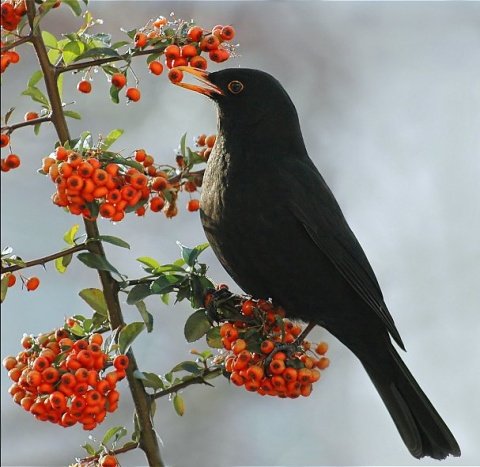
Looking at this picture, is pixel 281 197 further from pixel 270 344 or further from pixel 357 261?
pixel 270 344

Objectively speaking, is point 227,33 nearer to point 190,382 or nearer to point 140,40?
point 140,40

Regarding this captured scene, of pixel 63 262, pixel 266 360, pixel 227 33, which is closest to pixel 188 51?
pixel 227 33

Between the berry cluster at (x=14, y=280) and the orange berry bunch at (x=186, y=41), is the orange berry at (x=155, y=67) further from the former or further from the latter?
the berry cluster at (x=14, y=280)

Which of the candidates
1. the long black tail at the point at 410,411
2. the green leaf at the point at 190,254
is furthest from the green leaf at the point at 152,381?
the long black tail at the point at 410,411

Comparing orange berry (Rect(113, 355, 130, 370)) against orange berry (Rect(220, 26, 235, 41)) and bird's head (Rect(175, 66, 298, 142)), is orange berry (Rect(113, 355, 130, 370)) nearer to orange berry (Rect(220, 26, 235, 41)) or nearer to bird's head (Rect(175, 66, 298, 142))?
orange berry (Rect(220, 26, 235, 41))

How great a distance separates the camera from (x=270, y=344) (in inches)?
104

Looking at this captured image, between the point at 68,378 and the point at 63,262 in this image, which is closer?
the point at 68,378

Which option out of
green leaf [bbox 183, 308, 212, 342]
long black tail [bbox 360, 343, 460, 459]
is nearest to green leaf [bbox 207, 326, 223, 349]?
green leaf [bbox 183, 308, 212, 342]

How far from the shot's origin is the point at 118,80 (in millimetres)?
2494

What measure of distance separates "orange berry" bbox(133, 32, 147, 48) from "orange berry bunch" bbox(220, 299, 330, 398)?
0.88m

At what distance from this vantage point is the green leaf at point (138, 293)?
96.7 inches

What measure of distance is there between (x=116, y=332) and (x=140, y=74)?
4149 millimetres

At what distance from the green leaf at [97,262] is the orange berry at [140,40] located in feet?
2.04

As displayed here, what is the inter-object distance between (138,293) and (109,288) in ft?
0.45
